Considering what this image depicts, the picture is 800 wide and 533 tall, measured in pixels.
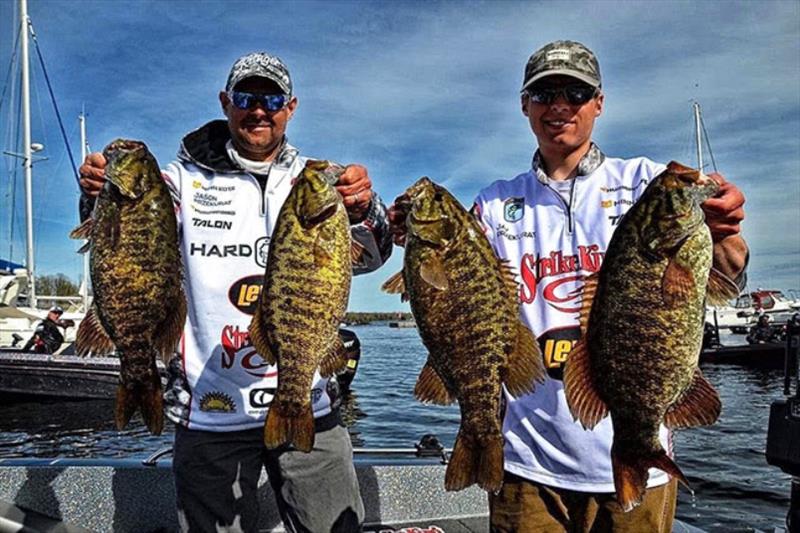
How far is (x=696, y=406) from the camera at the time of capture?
2.92m

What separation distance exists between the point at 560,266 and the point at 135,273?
2.17 metres

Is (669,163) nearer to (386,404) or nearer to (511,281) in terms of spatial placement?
(511,281)

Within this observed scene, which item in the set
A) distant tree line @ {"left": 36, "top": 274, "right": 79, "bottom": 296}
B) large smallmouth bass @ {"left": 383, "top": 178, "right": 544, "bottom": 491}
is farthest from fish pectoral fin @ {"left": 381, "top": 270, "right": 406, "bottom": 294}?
distant tree line @ {"left": 36, "top": 274, "right": 79, "bottom": 296}

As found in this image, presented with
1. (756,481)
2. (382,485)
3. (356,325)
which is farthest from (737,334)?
(356,325)

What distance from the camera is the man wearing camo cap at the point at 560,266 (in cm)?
317

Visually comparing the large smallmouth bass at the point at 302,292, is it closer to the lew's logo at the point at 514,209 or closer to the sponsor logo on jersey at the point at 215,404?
the sponsor logo on jersey at the point at 215,404

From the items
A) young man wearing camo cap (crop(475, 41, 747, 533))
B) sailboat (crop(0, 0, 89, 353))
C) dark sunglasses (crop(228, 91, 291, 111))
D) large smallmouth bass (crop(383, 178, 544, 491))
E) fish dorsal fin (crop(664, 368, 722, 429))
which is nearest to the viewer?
fish dorsal fin (crop(664, 368, 722, 429))

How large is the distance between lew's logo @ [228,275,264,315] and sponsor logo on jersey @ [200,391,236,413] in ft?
1.68

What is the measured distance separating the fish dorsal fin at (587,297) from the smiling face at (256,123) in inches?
83.8

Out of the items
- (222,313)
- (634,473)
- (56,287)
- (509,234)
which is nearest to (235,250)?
(222,313)

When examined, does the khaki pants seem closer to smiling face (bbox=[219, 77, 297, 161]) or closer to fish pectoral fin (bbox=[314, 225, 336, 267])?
fish pectoral fin (bbox=[314, 225, 336, 267])

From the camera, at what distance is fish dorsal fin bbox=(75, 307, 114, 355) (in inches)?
143

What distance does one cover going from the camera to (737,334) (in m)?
50.9

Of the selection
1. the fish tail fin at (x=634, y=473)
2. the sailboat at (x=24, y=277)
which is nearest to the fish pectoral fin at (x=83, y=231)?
the fish tail fin at (x=634, y=473)
